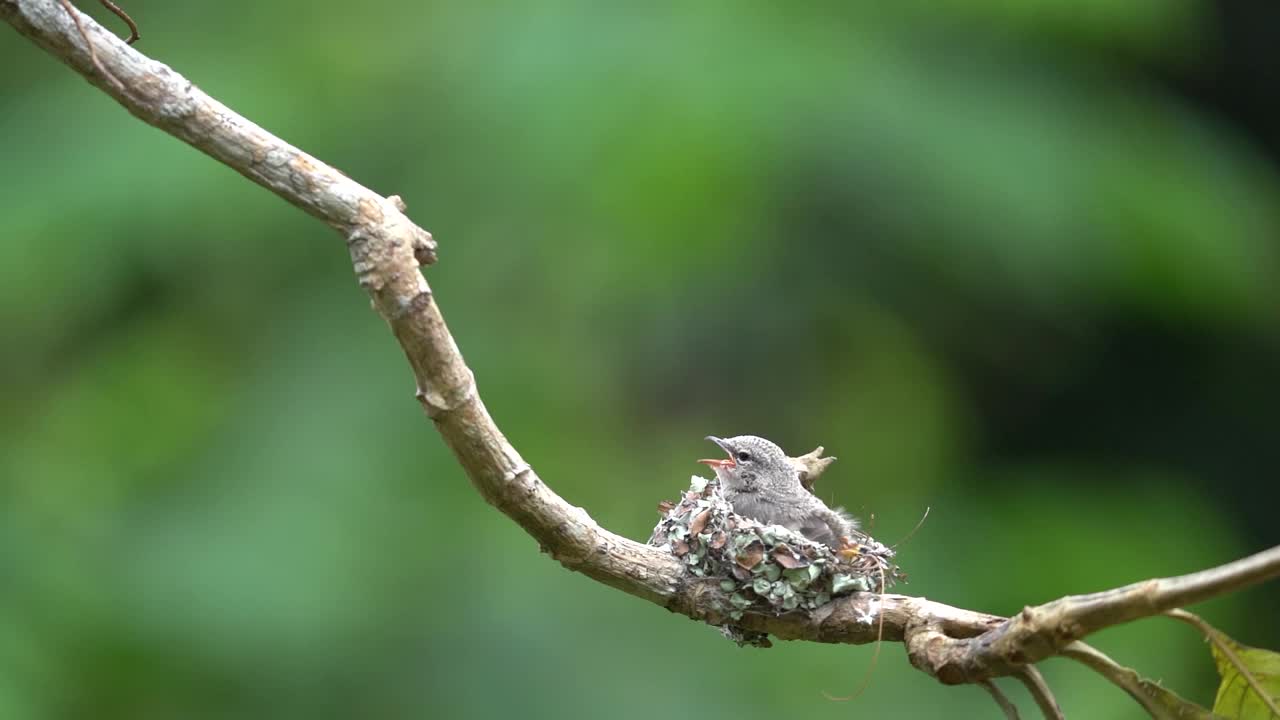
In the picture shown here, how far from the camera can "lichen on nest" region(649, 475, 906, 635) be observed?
4.01 metres

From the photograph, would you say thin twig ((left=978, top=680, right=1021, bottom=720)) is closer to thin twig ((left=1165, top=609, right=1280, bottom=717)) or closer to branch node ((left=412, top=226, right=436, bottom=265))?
thin twig ((left=1165, top=609, right=1280, bottom=717))

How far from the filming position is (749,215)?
8.45 meters

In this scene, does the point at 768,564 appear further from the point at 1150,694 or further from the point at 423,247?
the point at 423,247

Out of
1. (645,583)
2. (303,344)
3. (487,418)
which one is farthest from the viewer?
(303,344)

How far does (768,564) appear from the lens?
405cm

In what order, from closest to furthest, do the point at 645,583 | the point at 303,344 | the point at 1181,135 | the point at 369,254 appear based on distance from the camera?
1. the point at 369,254
2. the point at 645,583
3. the point at 303,344
4. the point at 1181,135

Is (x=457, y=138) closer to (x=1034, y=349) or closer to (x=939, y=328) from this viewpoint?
(x=939, y=328)

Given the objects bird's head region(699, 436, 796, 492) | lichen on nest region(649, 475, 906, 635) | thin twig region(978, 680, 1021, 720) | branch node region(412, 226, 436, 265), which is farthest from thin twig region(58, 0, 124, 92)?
bird's head region(699, 436, 796, 492)

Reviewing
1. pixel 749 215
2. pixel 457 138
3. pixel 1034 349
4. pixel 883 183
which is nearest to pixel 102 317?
pixel 457 138

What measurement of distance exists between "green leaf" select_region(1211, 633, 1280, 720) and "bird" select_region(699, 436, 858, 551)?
1.74 m

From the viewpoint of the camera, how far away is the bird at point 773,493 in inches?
204

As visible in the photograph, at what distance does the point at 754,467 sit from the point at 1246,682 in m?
2.67

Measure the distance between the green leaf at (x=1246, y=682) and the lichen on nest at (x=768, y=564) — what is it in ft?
3.57

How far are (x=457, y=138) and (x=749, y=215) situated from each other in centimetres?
220
